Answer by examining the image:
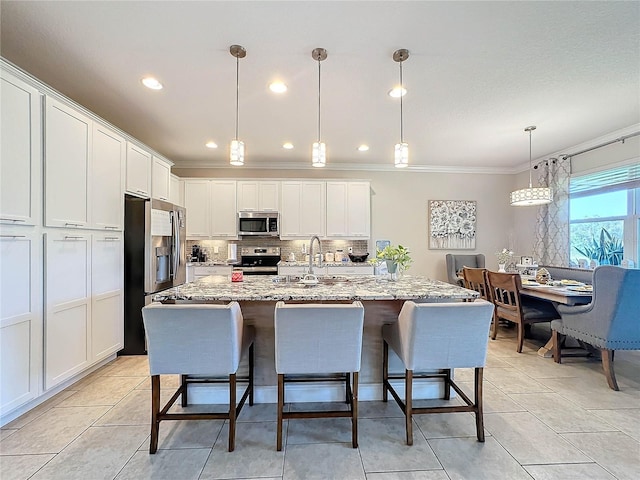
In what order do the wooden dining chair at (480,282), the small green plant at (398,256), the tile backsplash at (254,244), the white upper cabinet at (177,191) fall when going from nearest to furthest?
the small green plant at (398,256), the wooden dining chair at (480,282), the white upper cabinet at (177,191), the tile backsplash at (254,244)

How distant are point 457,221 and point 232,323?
5.22 m

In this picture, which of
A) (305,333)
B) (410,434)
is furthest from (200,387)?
(410,434)

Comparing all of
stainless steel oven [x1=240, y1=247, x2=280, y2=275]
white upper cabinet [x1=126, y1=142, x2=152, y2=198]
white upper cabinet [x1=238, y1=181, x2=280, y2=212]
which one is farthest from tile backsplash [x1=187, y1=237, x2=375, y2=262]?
white upper cabinet [x1=126, y1=142, x2=152, y2=198]

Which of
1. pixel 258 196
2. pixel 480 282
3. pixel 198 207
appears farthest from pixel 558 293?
pixel 198 207

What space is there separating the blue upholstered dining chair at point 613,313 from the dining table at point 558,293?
10.6 inches

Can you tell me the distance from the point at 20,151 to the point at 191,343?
5.84ft

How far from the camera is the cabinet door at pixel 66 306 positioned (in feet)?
7.42

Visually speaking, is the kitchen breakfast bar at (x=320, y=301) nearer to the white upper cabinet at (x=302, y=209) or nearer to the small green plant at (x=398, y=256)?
the small green plant at (x=398, y=256)

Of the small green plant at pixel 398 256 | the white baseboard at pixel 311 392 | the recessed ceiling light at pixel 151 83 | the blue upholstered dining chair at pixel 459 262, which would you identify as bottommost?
the white baseboard at pixel 311 392

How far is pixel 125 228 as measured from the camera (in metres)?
3.23

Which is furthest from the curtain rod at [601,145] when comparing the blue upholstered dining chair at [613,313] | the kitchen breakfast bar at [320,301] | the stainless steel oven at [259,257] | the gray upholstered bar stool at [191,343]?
the gray upholstered bar stool at [191,343]

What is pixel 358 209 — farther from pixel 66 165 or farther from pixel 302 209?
pixel 66 165

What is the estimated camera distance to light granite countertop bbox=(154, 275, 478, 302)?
1.99 meters

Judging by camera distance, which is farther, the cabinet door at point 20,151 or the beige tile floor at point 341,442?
the cabinet door at point 20,151
